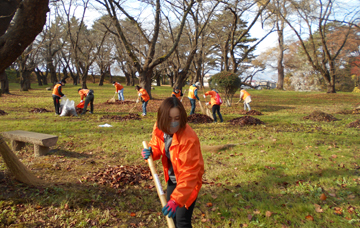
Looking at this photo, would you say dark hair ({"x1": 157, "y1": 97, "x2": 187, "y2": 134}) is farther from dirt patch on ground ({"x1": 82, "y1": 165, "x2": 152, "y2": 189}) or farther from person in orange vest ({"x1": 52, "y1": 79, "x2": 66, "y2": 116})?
person in orange vest ({"x1": 52, "y1": 79, "x2": 66, "y2": 116})

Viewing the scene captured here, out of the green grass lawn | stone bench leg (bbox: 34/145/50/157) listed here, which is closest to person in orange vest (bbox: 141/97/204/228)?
the green grass lawn

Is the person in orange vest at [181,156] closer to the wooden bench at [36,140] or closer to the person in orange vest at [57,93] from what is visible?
the wooden bench at [36,140]

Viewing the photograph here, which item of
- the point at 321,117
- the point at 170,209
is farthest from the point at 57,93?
the point at 321,117

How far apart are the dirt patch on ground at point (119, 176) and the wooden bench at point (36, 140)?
54.9 inches

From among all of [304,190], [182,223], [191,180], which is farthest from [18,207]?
[304,190]

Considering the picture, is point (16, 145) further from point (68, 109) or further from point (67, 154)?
point (68, 109)

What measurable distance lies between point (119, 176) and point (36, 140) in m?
2.20

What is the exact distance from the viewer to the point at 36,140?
16.2 feet

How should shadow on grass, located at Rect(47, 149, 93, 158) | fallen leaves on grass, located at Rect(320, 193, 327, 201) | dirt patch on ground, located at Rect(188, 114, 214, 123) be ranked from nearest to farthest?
fallen leaves on grass, located at Rect(320, 193, 327, 201) < shadow on grass, located at Rect(47, 149, 93, 158) < dirt patch on ground, located at Rect(188, 114, 214, 123)

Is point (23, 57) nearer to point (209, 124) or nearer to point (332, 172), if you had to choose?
point (209, 124)

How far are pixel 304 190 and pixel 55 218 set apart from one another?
152 inches

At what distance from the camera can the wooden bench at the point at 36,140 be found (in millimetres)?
4910

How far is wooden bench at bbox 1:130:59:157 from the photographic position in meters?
4.91

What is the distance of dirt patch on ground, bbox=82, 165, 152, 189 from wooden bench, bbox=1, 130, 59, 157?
54.9 inches
